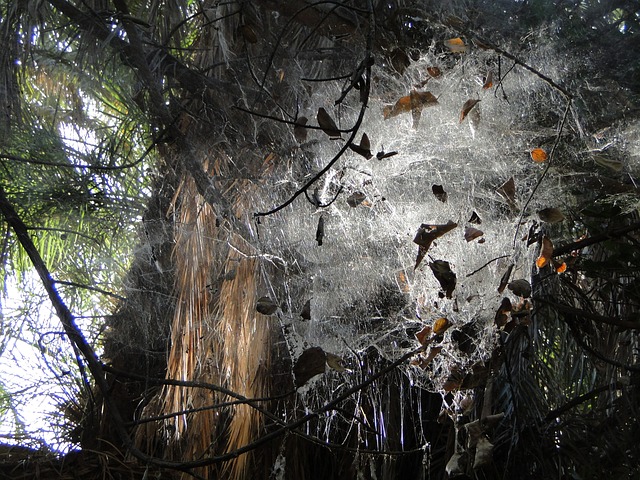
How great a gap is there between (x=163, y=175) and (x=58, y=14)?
64 cm

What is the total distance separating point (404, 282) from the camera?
199cm

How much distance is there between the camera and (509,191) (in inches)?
69.9

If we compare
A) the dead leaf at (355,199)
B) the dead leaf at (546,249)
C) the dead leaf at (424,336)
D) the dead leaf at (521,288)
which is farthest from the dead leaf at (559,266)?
the dead leaf at (355,199)

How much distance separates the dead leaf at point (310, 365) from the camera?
1.55 meters

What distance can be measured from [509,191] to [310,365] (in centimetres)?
70

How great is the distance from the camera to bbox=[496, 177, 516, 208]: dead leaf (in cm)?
177

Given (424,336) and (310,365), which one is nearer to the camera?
(310,365)

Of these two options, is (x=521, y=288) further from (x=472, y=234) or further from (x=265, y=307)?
(x=265, y=307)

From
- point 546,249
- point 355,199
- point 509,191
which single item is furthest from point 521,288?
point 355,199

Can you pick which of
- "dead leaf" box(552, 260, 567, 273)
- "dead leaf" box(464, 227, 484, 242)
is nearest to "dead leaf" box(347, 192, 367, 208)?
"dead leaf" box(464, 227, 484, 242)

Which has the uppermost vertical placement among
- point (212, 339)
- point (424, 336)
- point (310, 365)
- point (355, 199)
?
point (355, 199)

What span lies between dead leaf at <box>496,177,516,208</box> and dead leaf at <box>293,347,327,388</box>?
663 mm

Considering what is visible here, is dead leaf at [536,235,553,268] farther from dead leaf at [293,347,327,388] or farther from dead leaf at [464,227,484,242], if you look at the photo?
dead leaf at [293,347,327,388]

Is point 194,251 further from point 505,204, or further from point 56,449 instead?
point 505,204
